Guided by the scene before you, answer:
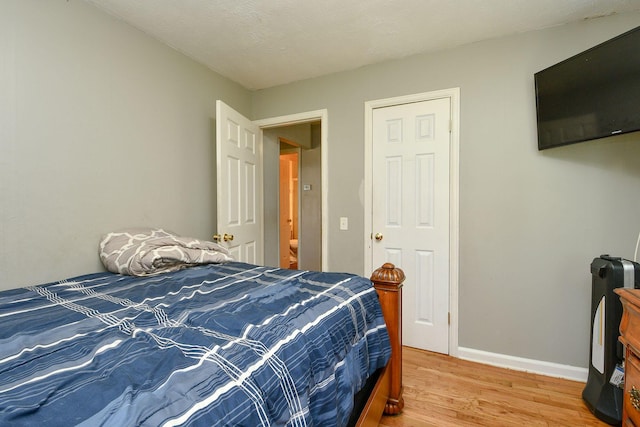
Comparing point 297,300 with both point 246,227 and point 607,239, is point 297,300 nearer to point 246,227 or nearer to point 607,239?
point 246,227

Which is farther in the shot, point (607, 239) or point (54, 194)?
point (607, 239)

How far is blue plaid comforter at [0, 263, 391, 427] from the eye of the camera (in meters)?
0.55

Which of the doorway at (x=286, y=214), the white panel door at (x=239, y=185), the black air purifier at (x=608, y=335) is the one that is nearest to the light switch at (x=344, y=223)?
the white panel door at (x=239, y=185)

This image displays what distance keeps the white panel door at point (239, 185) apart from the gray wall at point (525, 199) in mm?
1427

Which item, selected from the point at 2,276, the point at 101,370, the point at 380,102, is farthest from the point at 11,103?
the point at 380,102

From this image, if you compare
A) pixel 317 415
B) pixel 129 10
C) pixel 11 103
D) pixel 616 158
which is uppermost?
pixel 129 10

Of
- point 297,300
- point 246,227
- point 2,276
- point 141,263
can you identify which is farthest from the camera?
point 246,227

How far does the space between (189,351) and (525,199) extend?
238cm

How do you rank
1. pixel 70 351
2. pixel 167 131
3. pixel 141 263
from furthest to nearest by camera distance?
pixel 167 131 < pixel 141 263 < pixel 70 351

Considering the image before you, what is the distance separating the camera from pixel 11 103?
1.50 metres

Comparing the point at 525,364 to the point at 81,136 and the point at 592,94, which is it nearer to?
the point at 592,94

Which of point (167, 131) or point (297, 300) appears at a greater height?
point (167, 131)

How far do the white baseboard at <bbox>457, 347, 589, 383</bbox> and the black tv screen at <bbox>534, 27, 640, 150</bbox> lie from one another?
1.55 metres

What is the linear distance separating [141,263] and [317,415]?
1.29 m
